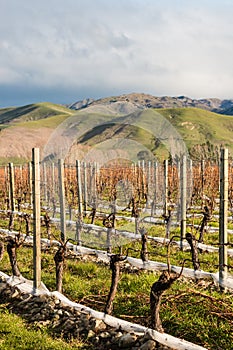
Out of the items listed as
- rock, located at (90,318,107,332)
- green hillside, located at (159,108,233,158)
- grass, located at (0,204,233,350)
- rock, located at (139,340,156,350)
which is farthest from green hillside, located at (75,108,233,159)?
rock, located at (139,340,156,350)

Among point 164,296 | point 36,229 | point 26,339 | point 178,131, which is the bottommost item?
point 26,339

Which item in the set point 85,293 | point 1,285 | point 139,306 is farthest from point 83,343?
point 1,285

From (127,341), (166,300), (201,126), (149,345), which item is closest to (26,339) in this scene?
(127,341)

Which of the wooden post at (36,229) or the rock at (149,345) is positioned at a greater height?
the wooden post at (36,229)

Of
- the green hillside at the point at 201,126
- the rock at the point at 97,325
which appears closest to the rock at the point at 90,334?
the rock at the point at 97,325

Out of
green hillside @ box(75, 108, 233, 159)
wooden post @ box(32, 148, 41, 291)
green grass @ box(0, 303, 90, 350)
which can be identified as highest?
green hillside @ box(75, 108, 233, 159)

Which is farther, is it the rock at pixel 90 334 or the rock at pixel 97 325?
the rock at pixel 97 325

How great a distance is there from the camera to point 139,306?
429cm

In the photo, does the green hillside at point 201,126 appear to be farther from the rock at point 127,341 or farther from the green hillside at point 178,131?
the rock at point 127,341

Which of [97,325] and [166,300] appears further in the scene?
[97,325]

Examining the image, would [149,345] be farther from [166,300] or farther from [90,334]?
→ [90,334]

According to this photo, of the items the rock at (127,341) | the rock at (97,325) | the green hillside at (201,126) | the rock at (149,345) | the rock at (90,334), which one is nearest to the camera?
the rock at (149,345)

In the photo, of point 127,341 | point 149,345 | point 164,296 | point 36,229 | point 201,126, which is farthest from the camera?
point 201,126

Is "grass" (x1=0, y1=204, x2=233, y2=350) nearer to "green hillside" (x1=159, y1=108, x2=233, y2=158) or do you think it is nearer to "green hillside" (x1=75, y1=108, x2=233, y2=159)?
"green hillside" (x1=75, y1=108, x2=233, y2=159)
